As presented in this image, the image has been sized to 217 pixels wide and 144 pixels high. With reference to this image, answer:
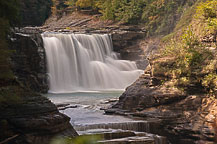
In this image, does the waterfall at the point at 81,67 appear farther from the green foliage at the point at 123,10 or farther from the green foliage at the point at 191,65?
the green foliage at the point at 191,65

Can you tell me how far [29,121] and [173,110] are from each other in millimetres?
4954

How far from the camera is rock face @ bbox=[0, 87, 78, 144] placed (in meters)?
5.41

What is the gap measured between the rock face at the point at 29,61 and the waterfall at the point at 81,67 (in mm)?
1024

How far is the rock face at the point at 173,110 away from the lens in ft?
24.5

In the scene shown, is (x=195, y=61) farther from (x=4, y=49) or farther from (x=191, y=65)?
(x=4, y=49)

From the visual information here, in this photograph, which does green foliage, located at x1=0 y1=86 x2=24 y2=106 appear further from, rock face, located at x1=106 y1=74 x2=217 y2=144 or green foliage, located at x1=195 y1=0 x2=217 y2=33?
green foliage, located at x1=195 y1=0 x2=217 y2=33

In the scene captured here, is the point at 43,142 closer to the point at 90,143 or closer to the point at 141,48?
the point at 90,143

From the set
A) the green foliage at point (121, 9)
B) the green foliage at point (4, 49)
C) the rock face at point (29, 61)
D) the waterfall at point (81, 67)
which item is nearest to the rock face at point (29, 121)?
the green foliage at point (4, 49)

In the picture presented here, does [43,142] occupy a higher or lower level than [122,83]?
higher

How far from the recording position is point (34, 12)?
1506 inches

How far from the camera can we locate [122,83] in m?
23.1

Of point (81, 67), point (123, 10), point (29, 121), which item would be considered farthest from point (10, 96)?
point (123, 10)

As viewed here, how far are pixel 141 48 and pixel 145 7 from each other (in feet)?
23.1

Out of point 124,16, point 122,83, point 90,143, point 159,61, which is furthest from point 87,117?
point 124,16
